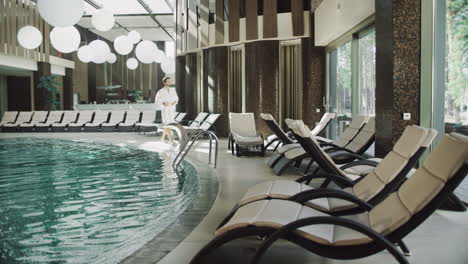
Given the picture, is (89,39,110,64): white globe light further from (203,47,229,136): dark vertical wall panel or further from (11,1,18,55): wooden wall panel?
(11,1,18,55): wooden wall panel

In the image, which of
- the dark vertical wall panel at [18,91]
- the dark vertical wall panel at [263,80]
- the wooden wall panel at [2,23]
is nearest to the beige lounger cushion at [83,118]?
the wooden wall panel at [2,23]

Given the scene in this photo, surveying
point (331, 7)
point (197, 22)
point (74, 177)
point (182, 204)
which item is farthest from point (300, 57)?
point (182, 204)

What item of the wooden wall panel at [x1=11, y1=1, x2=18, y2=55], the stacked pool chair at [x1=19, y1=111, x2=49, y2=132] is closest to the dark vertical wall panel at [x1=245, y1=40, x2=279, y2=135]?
the stacked pool chair at [x1=19, y1=111, x2=49, y2=132]

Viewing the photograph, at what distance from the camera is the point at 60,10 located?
588 centimetres

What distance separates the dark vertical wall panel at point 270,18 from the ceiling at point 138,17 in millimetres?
4882

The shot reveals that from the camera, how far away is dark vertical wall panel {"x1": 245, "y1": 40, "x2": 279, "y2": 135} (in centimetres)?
1213

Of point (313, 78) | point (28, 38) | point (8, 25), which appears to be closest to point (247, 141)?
point (313, 78)

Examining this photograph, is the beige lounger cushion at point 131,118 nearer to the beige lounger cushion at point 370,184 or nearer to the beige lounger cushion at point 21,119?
the beige lounger cushion at point 21,119

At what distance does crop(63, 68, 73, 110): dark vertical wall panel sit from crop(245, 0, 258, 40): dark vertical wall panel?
14.0 m

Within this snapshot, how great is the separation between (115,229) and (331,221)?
6.45ft

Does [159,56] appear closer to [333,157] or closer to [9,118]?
[9,118]

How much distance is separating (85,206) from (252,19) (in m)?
9.19

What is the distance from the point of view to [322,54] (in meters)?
11.6

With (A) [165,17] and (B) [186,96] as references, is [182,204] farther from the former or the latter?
(A) [165,17]
